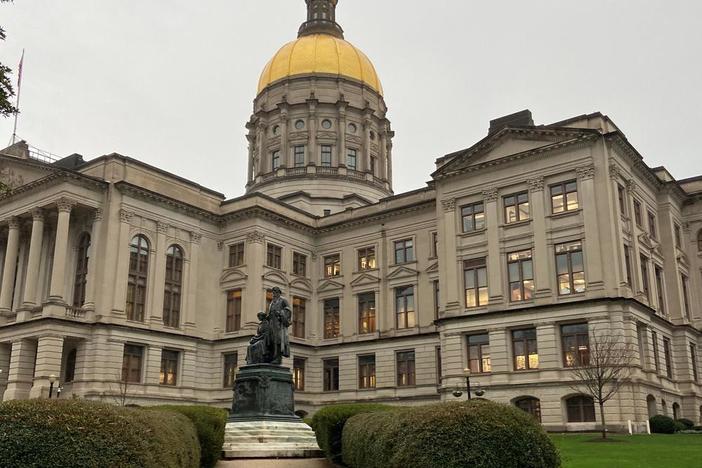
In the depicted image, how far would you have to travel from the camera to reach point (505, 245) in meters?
46.6

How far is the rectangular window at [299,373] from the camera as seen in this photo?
5669 centimetres

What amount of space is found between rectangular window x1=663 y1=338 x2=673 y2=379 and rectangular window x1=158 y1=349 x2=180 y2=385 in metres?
34.3

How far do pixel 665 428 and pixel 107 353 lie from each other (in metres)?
34.9

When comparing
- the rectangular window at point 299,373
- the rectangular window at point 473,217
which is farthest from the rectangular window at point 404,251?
the rectangular window at point 299,373

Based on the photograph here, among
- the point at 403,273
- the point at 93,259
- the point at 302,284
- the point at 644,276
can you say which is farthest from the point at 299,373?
the point at 644,276

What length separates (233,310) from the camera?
56.0 meters

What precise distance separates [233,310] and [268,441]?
33.4m

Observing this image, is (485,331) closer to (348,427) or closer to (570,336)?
(570,336)

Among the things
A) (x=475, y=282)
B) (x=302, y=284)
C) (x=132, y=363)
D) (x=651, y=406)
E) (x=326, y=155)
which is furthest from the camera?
(x=326, y=155)

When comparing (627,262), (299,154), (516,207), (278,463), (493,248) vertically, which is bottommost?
(278,463)

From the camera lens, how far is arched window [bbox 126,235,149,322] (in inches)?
1992

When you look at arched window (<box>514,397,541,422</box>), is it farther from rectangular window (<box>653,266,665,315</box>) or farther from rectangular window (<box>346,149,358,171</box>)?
rectangular window (<box>346,149,358,171</box>)

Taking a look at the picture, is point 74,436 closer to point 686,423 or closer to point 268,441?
point 268,441

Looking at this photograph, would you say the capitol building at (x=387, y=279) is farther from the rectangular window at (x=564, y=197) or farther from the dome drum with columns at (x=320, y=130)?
the dome drum with columns at (x=320, y=130)
